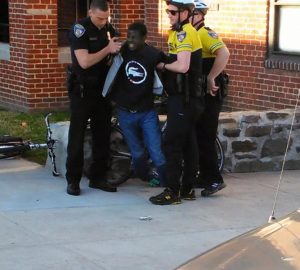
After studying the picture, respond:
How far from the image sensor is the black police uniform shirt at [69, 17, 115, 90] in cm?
737

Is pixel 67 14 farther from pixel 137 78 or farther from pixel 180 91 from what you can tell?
pixel 180 91

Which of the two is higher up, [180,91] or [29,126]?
[180,91]

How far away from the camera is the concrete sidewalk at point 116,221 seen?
19.0 ft

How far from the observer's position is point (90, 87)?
295 inches

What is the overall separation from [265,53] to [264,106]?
Answer: 751 millimetres

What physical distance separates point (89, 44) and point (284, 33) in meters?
4.13

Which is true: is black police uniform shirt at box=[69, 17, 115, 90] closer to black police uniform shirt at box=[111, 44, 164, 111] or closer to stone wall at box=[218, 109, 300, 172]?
black police uniform shirt at box=[111, 44, 164, 111]

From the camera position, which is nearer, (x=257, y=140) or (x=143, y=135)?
(x=143, y=135)

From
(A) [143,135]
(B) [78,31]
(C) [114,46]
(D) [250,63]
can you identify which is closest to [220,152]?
(A) [143,135]

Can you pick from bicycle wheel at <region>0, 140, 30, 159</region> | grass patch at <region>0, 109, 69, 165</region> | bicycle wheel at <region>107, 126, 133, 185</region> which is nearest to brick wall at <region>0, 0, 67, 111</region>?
grass patch at <region>0, 109, 69, 165</region>

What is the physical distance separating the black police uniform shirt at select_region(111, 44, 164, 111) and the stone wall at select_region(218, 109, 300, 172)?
5.32 ft

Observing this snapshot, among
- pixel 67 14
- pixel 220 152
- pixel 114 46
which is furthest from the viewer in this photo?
pixel 67 14

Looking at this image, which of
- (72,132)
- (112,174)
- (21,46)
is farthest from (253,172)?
(21,46)

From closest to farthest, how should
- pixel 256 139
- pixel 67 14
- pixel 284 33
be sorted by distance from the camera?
1. pixel 256 139
2. pixel 284 33
3. pixel 67 14
